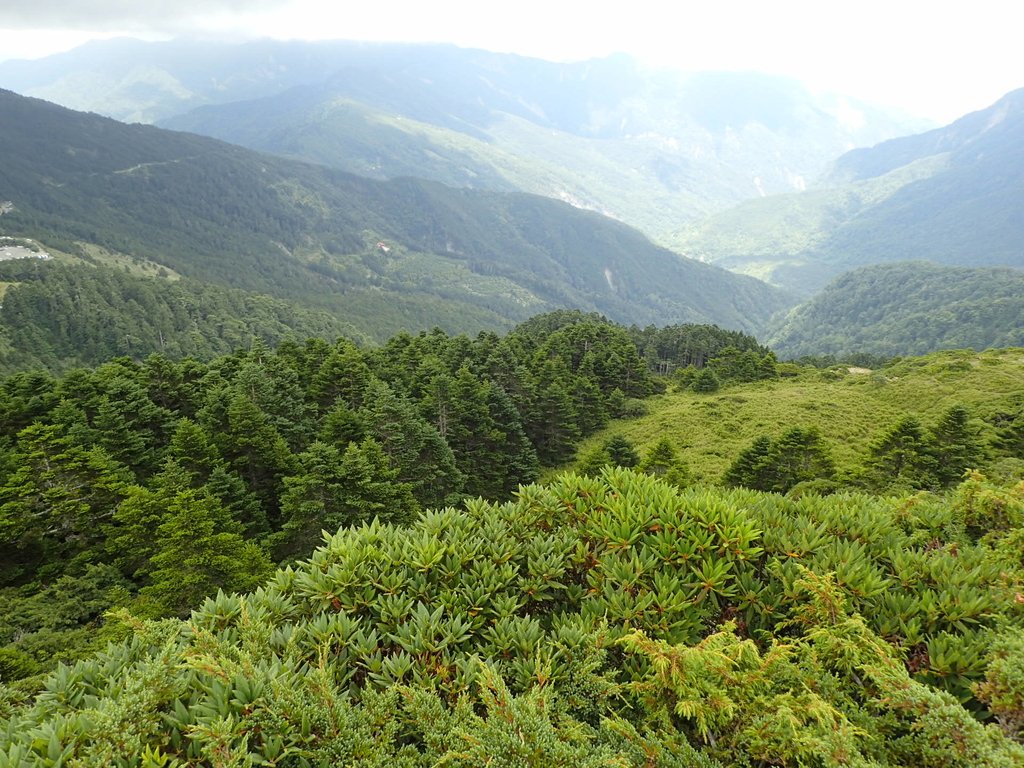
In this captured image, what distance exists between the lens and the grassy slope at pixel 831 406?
135 feet

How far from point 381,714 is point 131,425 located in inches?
1238

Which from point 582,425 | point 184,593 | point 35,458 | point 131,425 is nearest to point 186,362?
point 131,425

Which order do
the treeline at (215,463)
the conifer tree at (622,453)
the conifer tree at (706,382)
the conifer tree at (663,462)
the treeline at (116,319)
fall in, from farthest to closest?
the treeline at (116,319) → the conifer tree at (706,382) → the conifer tree at (622,453) → the conifer tree at (663,462) → the treeline at (215,463)

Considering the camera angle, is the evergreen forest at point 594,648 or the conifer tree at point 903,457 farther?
the conifer tree at point 903,457

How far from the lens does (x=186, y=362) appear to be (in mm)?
34000

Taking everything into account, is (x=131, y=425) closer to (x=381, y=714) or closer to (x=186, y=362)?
(x=186, y=362)

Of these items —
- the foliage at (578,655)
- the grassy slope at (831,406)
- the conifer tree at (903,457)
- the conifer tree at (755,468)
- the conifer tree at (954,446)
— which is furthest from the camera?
the grassy slope at (831,406)

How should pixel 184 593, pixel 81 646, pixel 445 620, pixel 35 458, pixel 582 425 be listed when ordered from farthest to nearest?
1. pixel 582 425
2. pixel 35 458
3. pixel 184 593
4. pixel 81 646
5. pixel 445 620

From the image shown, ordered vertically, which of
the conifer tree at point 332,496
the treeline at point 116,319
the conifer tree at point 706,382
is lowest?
the treeline at point 116,319

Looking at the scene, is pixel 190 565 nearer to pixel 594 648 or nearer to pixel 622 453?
pixel 594 648

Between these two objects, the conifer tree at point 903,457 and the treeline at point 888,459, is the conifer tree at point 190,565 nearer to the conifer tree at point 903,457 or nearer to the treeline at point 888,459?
the treeline at point 888,459

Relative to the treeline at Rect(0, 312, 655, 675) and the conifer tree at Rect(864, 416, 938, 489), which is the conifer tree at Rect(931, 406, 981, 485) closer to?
the conifer tree at Rect(864, 416, 938, 489)

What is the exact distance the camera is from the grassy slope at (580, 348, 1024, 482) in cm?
4121

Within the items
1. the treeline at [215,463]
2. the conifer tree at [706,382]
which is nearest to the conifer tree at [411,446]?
the treeline at [215,463]
